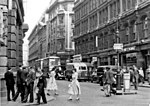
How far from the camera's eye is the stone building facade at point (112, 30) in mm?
37188

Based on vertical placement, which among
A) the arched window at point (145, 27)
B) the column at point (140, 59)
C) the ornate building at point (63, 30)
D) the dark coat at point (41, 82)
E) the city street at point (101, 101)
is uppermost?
the ornate building at point (63, 30)

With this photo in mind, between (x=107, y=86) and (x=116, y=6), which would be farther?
(x=116, y=6)

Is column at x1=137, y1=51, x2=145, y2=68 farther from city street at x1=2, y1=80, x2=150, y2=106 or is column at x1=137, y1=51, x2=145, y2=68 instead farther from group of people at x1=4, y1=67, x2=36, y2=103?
group of people at x1=4, y1=67, x2=36, y2=103

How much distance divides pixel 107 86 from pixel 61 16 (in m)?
71.4

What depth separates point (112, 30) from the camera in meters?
46.2

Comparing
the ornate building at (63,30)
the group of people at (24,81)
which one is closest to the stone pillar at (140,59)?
the group of people at (24,81)

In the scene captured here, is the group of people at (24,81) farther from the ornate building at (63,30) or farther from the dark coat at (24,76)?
the ornate building at (63,30)

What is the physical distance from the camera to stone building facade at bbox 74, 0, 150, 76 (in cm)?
3719

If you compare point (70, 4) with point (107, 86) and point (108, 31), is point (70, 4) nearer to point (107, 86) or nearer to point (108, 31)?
point (108, 31)

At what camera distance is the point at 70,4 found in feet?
295

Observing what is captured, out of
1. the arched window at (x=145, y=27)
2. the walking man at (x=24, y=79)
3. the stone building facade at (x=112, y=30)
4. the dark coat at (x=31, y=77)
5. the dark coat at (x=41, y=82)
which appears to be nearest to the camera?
the dark coat at (x=41, y=82)

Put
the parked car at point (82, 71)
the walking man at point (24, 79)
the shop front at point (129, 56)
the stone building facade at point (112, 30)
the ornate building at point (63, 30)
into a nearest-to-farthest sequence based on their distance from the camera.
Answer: the walking man at point (24, 79), the stone building facade at point (112, 30), the shop front at point (129, 56), the parked car at point (82, 71), the ornate building at point (63, 30)

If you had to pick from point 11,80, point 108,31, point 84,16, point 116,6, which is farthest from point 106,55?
point 11,80

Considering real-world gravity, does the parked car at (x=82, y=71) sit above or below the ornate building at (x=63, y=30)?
below
